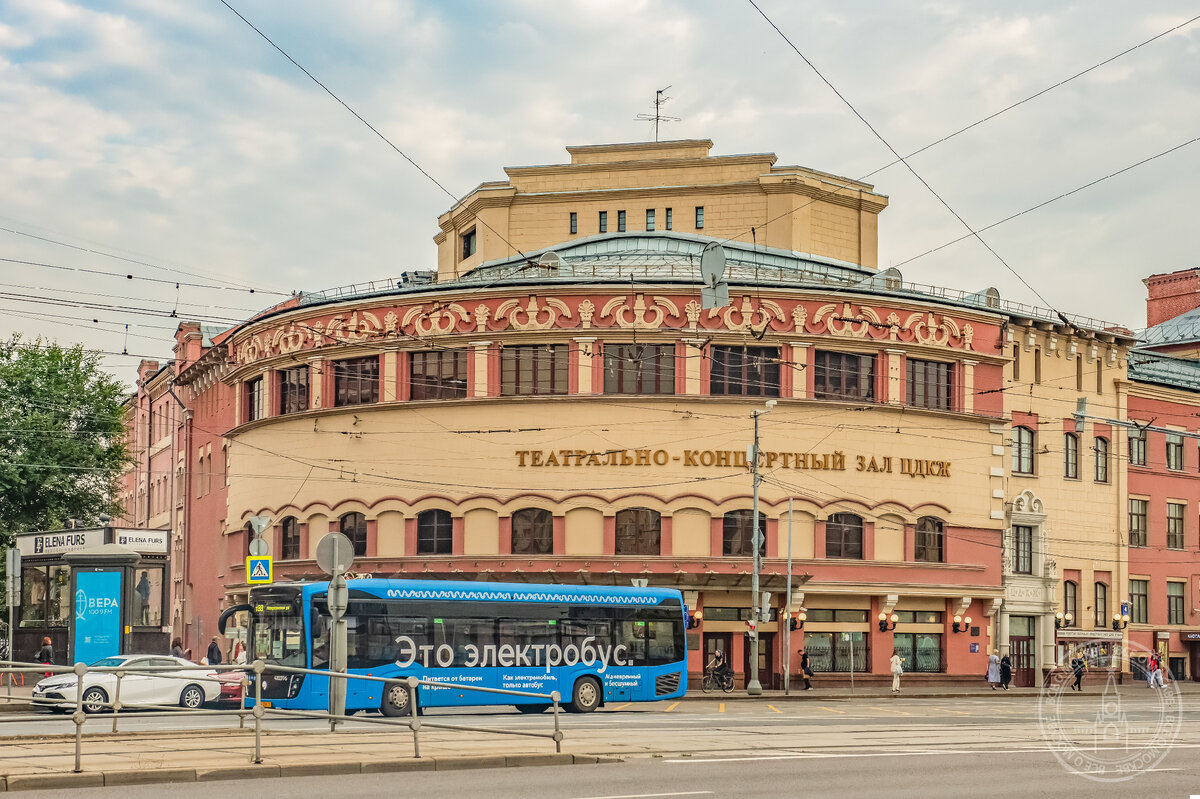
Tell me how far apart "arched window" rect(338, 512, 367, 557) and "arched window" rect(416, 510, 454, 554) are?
6.73 feet

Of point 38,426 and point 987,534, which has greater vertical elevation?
point 38,426

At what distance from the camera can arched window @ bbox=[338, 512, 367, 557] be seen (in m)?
51.8

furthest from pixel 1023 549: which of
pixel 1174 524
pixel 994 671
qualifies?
pixel 1174 524

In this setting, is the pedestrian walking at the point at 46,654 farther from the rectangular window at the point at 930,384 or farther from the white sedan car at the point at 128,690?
the rectangular window at the point at 930,384

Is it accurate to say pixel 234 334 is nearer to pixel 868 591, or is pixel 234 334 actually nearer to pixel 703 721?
pixel 868 591

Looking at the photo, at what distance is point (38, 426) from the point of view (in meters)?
59.2

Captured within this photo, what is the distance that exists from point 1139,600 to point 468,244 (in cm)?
3146

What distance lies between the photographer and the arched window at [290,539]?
53.4 meters

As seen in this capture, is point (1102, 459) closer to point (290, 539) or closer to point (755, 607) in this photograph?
point (755, 607)

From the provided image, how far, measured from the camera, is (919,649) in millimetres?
52688

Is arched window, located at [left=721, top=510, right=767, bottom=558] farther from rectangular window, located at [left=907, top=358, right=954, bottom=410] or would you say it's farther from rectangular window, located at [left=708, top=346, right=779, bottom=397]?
rectangular window, located at [left=907, top=358, right=954, bottom=410]

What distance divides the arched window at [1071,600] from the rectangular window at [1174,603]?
5.73m

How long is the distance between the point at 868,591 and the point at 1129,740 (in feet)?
83.5

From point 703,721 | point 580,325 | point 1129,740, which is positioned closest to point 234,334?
point 580,325
